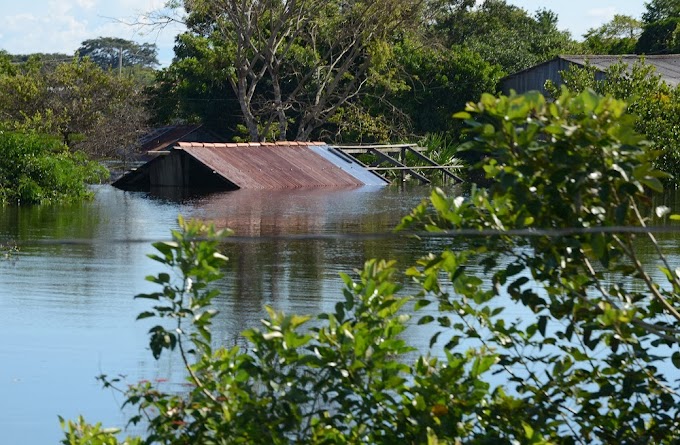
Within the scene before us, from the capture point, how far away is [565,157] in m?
4.84

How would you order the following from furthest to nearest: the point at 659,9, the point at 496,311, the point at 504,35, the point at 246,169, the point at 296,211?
the point at 659,9, the point at 504,35, the point at 246,169, the point at 296,211, the point at 496,311

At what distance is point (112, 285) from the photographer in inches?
547

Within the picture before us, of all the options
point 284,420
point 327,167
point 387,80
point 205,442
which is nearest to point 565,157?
point 284,420

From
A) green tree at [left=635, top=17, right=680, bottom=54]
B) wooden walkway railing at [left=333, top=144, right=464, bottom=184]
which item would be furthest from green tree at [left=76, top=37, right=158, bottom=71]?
wooden walkway railing at [left=333, top=144, right=464, bottom=184]

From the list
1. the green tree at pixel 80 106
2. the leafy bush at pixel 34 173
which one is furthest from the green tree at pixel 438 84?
the leafy bush at pixel 34 173

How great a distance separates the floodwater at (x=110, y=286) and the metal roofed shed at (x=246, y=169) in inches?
275

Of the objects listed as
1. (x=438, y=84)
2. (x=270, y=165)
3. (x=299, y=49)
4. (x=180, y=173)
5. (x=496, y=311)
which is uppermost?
(x=299, y=49)

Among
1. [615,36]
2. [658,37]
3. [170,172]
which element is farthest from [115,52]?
[170,172]

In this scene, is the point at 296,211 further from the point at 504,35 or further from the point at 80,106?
the point at 504,35

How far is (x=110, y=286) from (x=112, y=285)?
0.28ft

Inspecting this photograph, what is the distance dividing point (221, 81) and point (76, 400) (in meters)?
37.6

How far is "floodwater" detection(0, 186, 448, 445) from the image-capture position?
Result: 8781 millimetres

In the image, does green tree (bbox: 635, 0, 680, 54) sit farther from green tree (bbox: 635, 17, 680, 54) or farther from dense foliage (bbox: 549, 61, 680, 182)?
dense foliage (bbox: 549, 61, 680, 182)

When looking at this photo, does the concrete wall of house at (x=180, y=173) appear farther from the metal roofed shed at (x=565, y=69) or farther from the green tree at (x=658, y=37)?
the green tree at (x=658, y=37)
